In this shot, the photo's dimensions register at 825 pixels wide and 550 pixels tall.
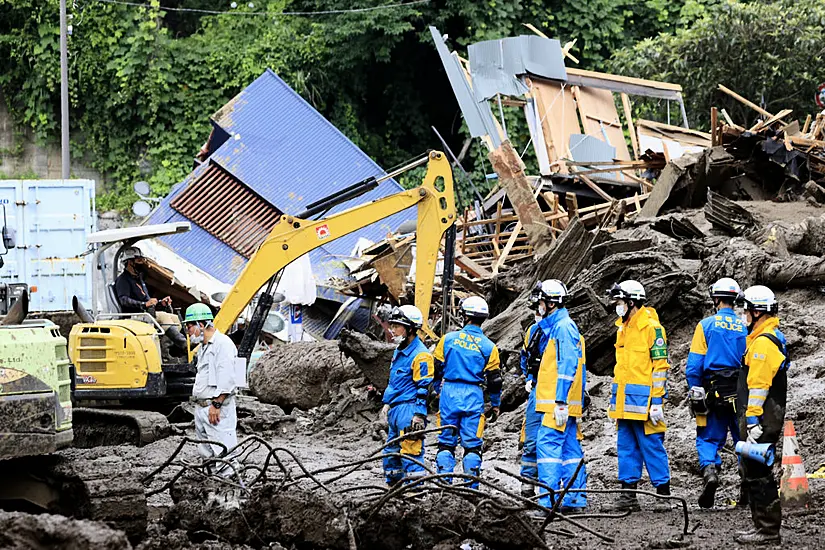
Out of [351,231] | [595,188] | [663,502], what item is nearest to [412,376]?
[663,502]

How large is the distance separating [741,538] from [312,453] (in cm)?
658

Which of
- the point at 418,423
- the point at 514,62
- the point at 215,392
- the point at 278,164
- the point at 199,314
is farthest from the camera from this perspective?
the point at 278,164

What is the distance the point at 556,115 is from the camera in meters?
24.2

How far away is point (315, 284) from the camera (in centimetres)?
2450

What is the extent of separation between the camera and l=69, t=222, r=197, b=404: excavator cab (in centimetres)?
1268

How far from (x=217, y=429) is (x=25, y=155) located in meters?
24.1

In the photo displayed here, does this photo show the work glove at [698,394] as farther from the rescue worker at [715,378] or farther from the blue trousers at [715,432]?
the blue trousers at [715,432]

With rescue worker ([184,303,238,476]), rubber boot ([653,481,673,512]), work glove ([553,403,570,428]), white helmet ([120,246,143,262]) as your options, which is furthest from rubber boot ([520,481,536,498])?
white helmet ([120,246,143,262])

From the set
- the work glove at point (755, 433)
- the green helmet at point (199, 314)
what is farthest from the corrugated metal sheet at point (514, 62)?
the work glove at point (755, 433)

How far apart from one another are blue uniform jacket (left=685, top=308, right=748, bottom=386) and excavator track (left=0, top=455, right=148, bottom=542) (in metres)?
4.72

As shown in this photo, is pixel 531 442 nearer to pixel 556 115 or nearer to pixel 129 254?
pixel 129 254

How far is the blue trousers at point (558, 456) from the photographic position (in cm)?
976

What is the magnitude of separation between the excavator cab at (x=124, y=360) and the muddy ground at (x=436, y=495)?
0.66 m

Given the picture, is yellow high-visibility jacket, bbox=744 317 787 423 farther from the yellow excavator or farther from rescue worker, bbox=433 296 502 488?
the yellow excavator
